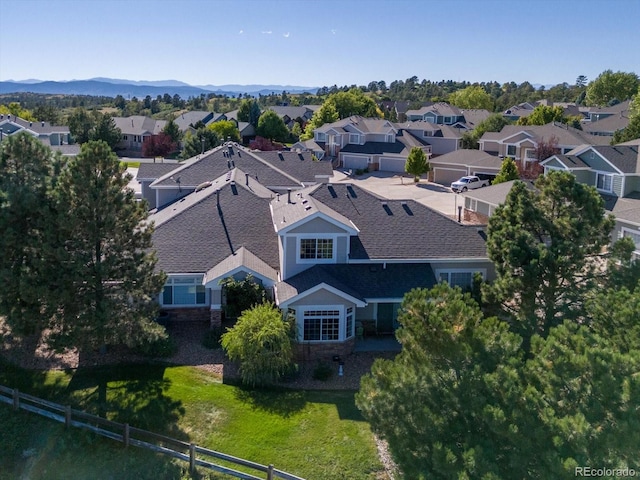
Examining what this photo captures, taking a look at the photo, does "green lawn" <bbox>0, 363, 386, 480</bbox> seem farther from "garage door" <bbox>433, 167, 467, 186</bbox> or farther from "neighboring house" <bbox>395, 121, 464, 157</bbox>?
"neighboring house" <bbox>395, 121, 464, 157</bbox>

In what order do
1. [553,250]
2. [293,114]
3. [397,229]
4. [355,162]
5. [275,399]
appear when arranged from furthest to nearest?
Result: [293,114], [355,162], [397,229], [275,399], [553,250]

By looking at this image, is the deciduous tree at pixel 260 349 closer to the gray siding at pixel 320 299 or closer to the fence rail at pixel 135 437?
the gray siding at pixel 320 299

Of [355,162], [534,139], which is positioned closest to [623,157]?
[534,139]

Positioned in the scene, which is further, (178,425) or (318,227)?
(318,227)

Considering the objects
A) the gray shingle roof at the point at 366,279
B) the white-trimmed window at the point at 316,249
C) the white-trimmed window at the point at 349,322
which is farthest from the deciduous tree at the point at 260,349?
the white-trimmed window at the point at 316,249

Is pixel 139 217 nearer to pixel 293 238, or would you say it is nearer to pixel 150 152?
pixel 293 238

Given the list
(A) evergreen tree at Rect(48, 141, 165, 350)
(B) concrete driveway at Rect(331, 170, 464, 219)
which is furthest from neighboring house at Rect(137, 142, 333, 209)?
(A) evergreen tree at Rect(48, 141, 165, 350)

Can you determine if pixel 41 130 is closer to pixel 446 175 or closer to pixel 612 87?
pixel 446 175
